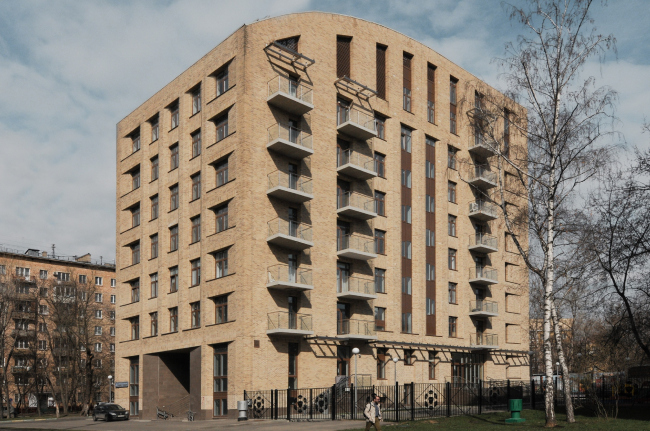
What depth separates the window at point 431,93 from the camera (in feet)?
161

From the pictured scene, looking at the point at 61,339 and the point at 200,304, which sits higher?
the point at 200,304

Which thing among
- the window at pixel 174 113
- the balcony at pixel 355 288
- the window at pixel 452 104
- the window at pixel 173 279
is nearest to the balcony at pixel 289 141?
the balcony at pixel 355 288

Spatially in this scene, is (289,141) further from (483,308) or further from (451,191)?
(483,308)

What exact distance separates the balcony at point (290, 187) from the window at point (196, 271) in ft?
23.2

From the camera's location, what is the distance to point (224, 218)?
1524 inches

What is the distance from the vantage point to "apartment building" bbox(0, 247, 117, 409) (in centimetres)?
6975

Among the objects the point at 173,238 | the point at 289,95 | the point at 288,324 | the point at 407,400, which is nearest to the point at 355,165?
the point at 289,95

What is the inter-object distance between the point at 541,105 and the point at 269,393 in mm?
19912

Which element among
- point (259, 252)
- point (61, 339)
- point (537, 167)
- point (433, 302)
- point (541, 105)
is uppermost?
point (541, 105)

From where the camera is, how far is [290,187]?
127ft

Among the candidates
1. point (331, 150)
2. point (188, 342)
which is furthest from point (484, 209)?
point (188, 342)

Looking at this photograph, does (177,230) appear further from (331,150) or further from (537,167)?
(537,167)

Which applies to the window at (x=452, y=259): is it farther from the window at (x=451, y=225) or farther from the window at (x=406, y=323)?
the window at (x=406, y=323)

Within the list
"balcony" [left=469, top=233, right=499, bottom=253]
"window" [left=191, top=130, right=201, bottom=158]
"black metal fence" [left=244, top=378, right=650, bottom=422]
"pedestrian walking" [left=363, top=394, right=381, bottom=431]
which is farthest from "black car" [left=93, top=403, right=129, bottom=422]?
"balcony" [left=469, top=233, right=499, bottom=253]
